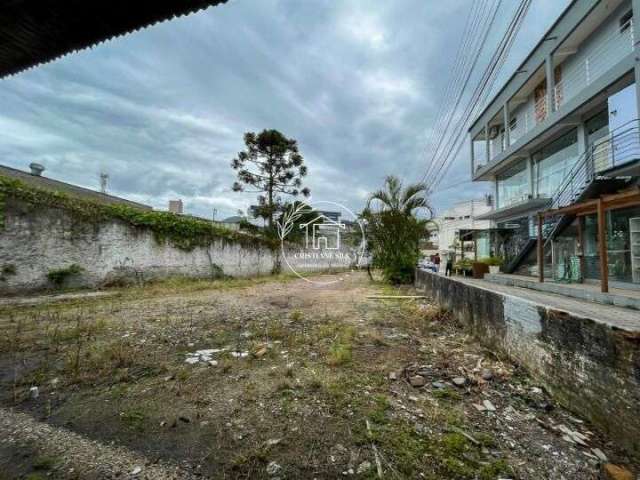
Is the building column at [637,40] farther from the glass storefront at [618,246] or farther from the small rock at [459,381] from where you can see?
the small rock at [459,381]

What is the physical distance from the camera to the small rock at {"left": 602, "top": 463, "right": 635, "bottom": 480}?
138 centimetres

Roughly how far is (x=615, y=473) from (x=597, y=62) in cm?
1129

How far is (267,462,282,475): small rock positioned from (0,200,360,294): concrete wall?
8.02 metres

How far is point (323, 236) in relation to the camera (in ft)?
60.1

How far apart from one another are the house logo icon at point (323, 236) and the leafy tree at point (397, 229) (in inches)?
252

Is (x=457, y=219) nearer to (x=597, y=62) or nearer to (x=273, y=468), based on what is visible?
(x=597, y=62)

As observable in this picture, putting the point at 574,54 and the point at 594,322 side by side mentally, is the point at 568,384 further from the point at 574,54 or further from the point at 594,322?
the point at 574,54

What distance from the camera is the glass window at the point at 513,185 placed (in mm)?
11562

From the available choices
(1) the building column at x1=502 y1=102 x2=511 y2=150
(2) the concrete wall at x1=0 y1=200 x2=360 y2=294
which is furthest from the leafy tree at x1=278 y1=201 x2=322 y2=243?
(1) the building column at x1=502 y1=102 x2=511 y2=150

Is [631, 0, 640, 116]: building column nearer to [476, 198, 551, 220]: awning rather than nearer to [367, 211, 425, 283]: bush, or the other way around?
[476, 198, 551, 220]: awning

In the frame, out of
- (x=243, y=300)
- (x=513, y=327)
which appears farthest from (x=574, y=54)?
(x=243, y=300)

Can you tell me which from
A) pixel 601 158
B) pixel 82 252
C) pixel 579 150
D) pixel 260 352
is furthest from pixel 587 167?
pixel 82 252

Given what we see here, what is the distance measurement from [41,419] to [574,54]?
14.7 m

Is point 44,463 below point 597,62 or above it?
below
